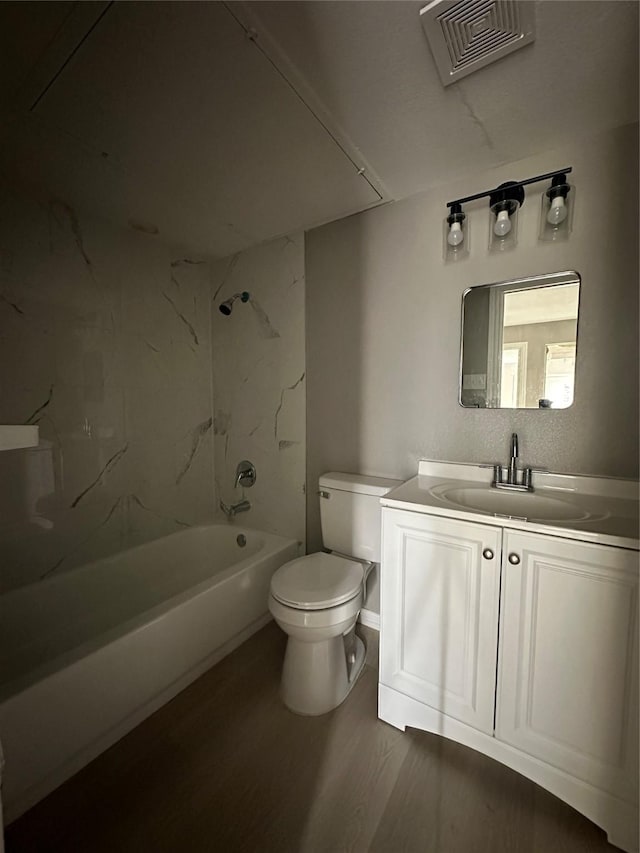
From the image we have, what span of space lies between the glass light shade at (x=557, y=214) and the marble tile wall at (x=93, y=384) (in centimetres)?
192

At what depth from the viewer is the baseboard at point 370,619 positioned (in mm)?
1876

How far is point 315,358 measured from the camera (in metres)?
1.99

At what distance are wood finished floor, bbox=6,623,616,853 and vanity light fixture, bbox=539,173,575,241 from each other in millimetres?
1901

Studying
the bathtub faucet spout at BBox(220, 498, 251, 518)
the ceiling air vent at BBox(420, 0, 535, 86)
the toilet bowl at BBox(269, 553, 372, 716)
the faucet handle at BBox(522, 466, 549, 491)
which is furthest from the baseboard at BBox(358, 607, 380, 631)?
the ceiling air vent at BBox(420, 0, 535, 86)

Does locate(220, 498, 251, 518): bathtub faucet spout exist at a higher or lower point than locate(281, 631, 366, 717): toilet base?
higher

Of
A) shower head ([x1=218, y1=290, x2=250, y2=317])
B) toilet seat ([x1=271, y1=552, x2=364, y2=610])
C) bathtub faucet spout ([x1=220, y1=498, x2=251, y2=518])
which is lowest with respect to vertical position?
toilet seat ([x1=271, y1=552, x2=364, y2=610])

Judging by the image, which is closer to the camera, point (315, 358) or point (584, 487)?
point (584, 487)

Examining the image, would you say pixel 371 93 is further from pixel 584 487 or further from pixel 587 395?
pixel 584 487

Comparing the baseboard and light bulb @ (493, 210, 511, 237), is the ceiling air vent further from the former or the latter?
the baseboard

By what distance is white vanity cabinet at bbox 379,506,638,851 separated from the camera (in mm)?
953

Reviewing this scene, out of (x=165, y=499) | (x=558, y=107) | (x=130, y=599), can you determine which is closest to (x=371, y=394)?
(x=558, y=107)

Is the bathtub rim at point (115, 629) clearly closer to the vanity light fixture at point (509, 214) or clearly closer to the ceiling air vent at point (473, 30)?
the vanity light fixture at point (509, 214)

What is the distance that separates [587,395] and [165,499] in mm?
2220

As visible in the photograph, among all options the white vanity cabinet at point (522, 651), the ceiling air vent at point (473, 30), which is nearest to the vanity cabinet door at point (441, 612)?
the white vanity cabinet at point (522, 651)
